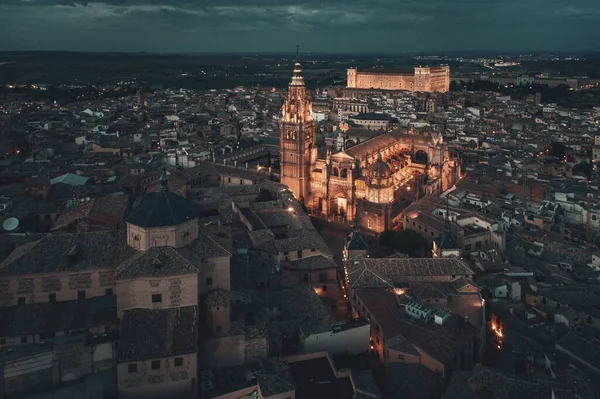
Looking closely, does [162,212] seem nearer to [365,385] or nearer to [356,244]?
[365,385]

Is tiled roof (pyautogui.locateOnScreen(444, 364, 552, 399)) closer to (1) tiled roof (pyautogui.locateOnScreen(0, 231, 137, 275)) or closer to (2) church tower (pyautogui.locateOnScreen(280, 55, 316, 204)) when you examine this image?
(1) tiled roof (pyautogui.locateOnScreen(0, 231, 137, 275))

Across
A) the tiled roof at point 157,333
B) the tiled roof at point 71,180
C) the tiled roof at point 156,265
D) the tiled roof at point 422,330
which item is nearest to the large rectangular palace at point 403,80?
the tiled roof at point 71,180

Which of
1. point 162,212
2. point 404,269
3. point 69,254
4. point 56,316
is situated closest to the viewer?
point 56,316

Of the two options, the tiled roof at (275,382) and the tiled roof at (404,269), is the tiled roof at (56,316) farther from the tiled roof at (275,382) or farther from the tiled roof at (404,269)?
the tiled roof at (404,269)

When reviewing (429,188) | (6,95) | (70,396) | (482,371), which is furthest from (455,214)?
(6,95)

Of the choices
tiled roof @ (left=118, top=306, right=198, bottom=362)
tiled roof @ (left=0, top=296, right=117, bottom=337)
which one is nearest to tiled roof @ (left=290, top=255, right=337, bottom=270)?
tiled roof @ (left=118, top=306, right=198, bottom=362)

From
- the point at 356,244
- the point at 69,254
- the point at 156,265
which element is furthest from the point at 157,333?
the point at 356,244

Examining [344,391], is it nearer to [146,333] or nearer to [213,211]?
[146,333]
